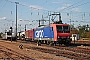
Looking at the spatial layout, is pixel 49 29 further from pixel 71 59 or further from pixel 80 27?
pixel 80 27

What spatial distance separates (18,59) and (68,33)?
15718 mm

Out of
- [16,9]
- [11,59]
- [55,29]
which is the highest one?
[16,9]

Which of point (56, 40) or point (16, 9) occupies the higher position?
point (16, 9)

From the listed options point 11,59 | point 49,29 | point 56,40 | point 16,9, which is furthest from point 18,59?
point 16,9

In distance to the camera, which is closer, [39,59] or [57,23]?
[39,59]

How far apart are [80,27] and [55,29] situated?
336 feet

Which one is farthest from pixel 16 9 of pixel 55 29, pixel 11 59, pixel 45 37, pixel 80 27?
pixel 80 27

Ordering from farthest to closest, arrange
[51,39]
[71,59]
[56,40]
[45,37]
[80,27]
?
[80,27]
[45,37]
[51,39]
[56,40]
[71,59]

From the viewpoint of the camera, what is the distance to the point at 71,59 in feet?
Answer: 51.9

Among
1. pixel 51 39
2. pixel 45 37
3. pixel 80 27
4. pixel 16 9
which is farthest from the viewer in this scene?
pixel 80 27

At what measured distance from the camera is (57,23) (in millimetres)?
32938

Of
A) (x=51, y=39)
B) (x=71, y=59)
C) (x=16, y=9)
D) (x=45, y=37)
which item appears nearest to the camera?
(x=71, y=59)

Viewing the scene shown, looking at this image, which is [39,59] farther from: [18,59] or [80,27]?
[80,27]

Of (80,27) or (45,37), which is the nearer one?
(45,37)
